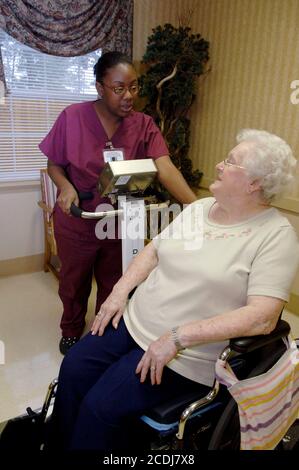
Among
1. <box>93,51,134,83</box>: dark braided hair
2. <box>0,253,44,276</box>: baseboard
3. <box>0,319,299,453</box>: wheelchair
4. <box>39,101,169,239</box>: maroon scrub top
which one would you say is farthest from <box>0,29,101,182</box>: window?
<box>0,319,299,453</box>: wheelchair

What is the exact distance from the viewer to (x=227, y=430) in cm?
119

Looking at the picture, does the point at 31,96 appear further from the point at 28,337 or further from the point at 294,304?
the point at 294,304

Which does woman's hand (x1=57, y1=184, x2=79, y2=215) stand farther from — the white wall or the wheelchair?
the white wall

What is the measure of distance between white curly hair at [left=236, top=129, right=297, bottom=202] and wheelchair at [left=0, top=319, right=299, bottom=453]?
1.44 ft

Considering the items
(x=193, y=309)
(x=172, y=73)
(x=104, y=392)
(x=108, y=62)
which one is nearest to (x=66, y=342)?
(x=104, y=392)

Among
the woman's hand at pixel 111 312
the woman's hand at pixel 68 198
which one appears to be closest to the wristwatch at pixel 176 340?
the woman's hand at pixel 111 312

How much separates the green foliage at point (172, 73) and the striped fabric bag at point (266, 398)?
223cm

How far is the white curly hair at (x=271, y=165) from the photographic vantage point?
1.23 metres

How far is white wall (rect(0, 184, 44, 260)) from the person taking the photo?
9.30 ft

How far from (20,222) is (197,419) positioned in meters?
2.17

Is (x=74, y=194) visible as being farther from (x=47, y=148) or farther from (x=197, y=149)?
(x=197, y=149)

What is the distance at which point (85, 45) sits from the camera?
103 inches
